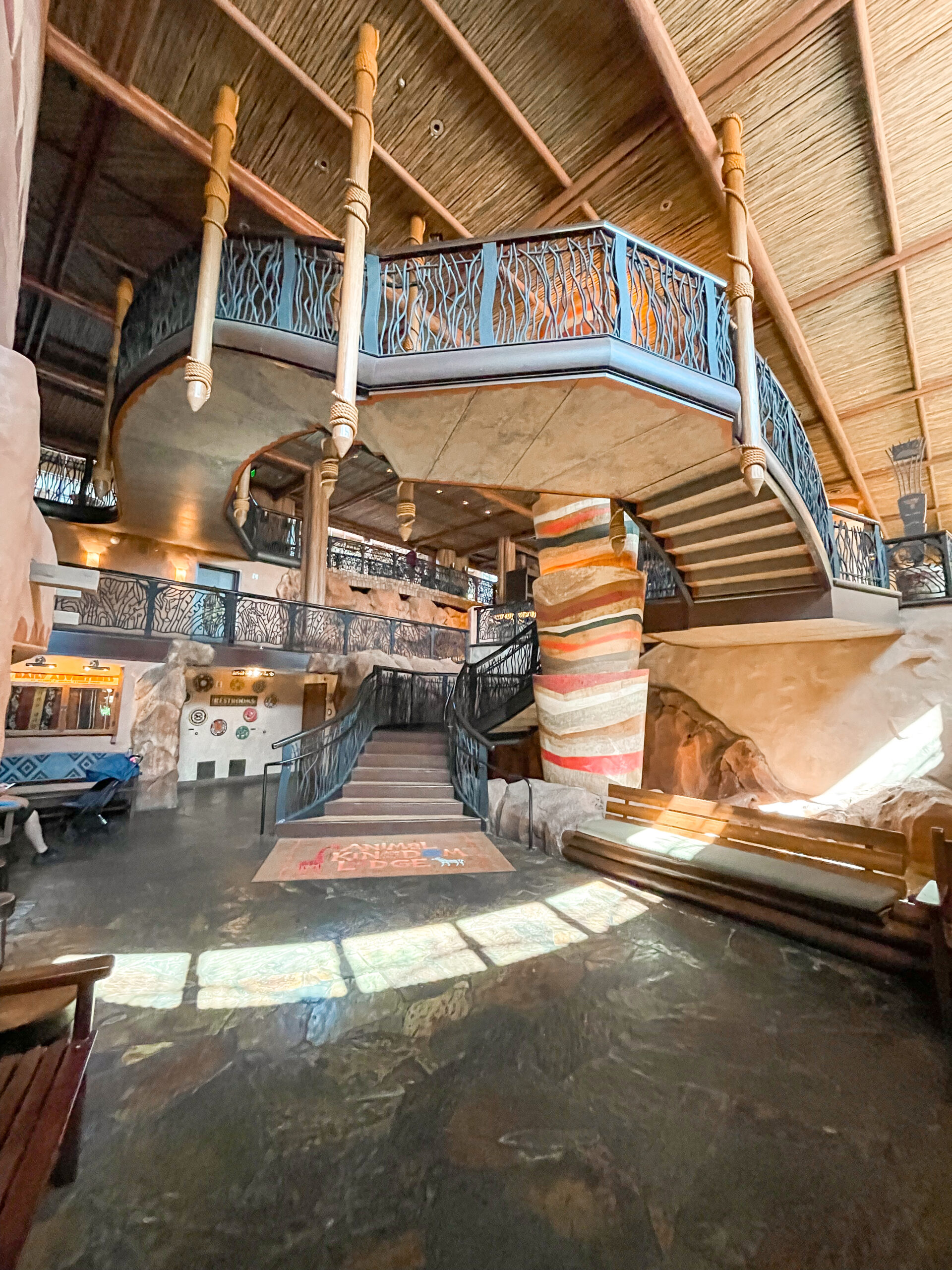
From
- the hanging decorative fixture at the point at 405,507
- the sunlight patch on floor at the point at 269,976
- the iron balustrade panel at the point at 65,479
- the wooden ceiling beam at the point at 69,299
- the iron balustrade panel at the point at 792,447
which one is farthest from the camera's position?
the iron balustrade panel at the point at 65,479

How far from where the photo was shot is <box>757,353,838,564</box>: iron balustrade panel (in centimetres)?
503

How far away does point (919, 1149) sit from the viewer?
1.75m

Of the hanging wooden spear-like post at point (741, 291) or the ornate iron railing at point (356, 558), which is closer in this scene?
the hanging wooden spear-like post at point (741, 291)

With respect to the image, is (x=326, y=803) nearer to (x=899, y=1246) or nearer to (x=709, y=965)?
(x=709, y=965)

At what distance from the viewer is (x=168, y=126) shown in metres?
4.71

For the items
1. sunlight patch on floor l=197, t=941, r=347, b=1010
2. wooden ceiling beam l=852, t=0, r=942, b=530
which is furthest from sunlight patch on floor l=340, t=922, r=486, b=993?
wooden ceiling beam l=852, t=0, r=942, b=530

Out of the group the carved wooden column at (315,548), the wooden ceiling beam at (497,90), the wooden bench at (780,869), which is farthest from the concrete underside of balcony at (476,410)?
the carved wooden column at (315,548)

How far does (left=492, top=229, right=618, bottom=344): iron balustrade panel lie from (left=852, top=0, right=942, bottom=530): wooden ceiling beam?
2390 mm

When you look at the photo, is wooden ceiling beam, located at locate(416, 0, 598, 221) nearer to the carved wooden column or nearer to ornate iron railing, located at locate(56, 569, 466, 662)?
ornate iron railing, located at locate(56, 569, 466, 662)

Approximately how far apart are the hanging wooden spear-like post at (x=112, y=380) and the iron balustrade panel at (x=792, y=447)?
738 cm

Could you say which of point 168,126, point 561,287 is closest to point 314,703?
point 168,126

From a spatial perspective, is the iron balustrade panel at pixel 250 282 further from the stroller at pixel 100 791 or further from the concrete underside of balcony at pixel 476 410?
the stroller at pixel 100 791

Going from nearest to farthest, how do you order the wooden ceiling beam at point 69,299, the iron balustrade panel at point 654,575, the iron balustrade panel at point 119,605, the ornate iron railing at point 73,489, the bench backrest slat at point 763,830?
the bench backrest slat at point 763,830 → the wooden ceiling beam at point 69,299 → the iron balustrade panel at point 654,575 → the iron balustrade panel at point 119,605 → the ornate iron railing at point 73,489

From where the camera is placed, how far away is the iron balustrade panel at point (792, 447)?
5031 mm
